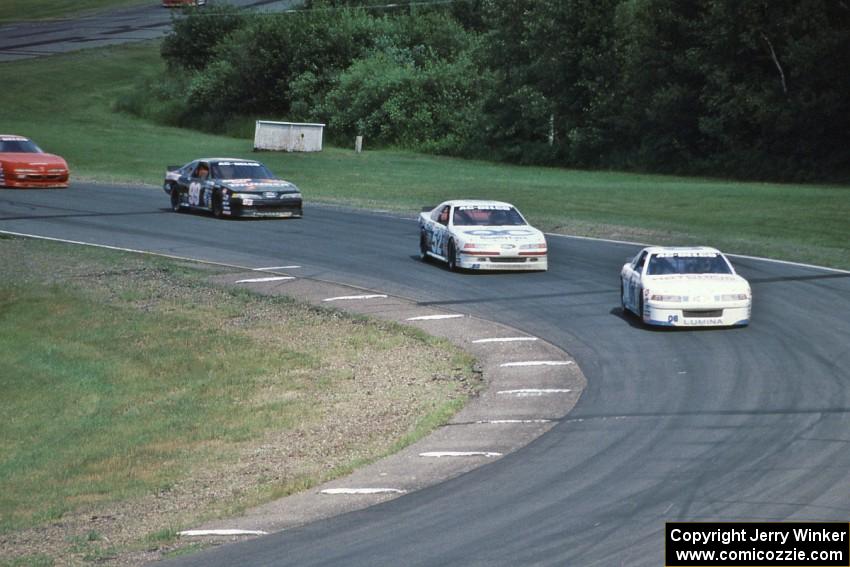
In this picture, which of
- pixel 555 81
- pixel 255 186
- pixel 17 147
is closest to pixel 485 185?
pixel 255 186

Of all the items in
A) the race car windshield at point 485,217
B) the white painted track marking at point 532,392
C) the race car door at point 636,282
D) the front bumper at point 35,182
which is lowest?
the white painted track marking at point 532,392

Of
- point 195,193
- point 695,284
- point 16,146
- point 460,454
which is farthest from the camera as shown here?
point 16,146

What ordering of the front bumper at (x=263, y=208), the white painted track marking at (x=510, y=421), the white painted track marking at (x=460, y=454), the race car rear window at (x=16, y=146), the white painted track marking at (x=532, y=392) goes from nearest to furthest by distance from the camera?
the white painted track marking at (x=460, y=454), the white painted track marking at (x=510, y=421), the white painted track marking at (x=532, y=392), the front bumper at (x=263, y=208), the race car rear window at (x=16, y=146)

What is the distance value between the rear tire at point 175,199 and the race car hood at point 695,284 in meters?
19.0

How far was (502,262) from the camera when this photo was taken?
86.3 feet

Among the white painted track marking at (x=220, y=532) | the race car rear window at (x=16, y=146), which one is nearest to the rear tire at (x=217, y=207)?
the race car rear window at (x=16, y=146)

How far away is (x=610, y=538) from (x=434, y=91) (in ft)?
210

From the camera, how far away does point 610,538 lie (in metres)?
10.2

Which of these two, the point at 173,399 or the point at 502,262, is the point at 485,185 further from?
the point at 173,399

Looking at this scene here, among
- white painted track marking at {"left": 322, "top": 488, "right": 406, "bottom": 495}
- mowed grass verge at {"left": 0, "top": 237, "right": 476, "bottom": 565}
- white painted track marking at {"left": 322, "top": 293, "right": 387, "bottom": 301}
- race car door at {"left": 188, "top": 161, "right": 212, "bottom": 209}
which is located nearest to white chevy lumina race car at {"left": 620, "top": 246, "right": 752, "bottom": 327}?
mowed grass verge at {"left": 0, "top": 237, "right": 476, "bottom": 565}

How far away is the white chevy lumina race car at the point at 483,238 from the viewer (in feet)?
86.0

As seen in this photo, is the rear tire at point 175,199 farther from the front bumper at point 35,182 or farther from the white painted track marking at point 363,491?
the white painted track marking at point 363,491

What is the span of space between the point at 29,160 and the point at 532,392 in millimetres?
28722

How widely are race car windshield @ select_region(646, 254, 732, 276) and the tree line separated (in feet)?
106
